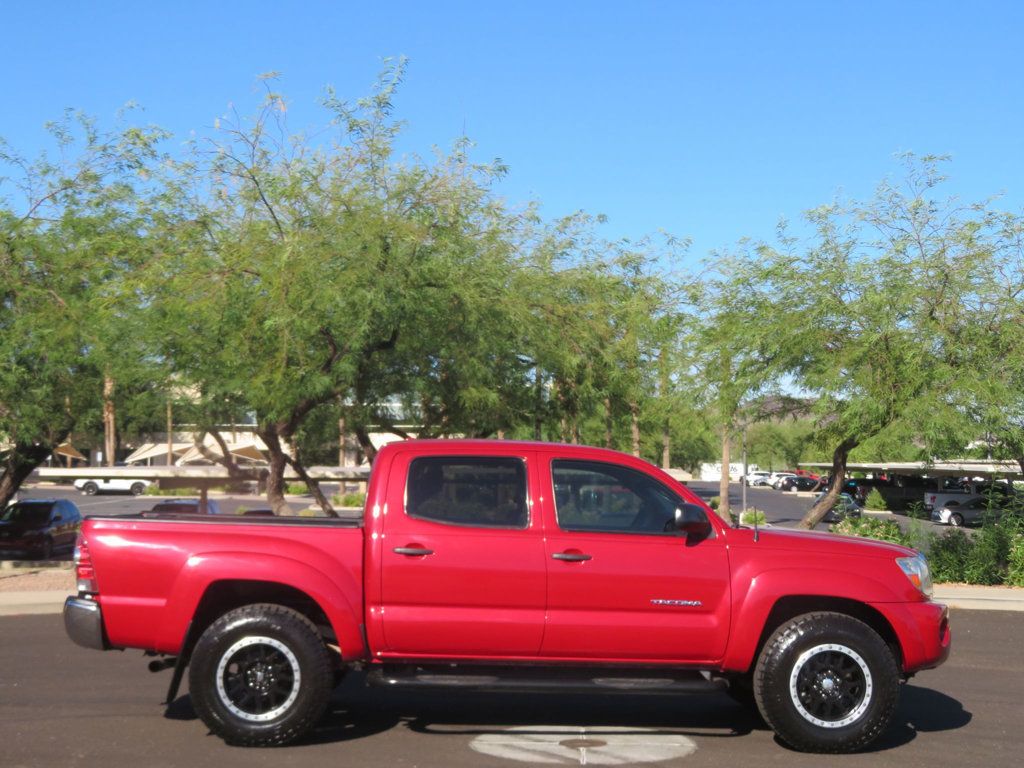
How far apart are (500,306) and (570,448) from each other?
922 centimetres

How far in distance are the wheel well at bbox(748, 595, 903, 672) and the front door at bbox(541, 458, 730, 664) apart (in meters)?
0.42

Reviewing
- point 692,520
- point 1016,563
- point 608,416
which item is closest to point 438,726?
point 692,520

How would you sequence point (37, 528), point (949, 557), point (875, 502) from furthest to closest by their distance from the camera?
1. point (875, 502)
2. point (37, 528)
3. point (949, 557)

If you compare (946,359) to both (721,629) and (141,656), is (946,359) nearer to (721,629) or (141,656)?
(721,629)

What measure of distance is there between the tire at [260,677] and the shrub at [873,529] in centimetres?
1270

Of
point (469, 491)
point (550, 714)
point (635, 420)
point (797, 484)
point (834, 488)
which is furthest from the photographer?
point (797, 484)

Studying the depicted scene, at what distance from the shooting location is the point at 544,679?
22.0 ft

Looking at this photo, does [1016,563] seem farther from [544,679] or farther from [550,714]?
[544,679]

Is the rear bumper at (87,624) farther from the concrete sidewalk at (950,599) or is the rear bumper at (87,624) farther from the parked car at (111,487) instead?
the parked car at (111,487)

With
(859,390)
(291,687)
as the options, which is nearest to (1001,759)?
(291,687)

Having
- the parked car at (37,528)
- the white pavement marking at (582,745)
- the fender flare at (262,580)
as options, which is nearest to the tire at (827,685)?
the white pavement marking at (582,745)

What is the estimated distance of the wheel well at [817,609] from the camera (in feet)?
23.2

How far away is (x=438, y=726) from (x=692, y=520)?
224 centimetres

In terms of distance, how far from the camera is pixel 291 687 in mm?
6766
